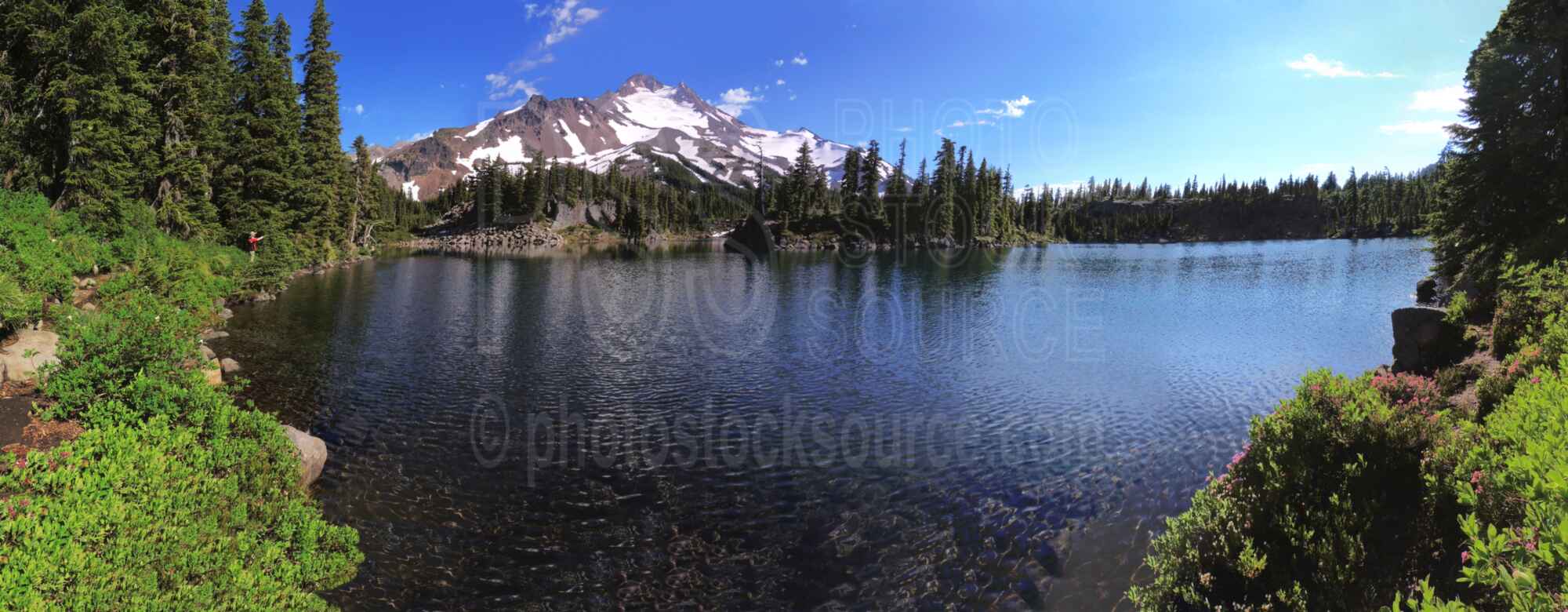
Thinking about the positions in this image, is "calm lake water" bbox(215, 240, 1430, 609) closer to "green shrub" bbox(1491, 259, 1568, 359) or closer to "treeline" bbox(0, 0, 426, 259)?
"green shrub" bbox(1491, 259, 1568, 359)

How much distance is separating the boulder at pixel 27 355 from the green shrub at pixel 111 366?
76 centimetres

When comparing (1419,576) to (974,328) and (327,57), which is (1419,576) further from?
(327,57)

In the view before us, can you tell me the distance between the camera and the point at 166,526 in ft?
27.2

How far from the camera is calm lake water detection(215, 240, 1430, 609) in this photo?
1262cm

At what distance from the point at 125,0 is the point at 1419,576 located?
61.1 metres

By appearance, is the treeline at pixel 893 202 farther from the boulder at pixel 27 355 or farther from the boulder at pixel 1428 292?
the boulder at pixel 27 355

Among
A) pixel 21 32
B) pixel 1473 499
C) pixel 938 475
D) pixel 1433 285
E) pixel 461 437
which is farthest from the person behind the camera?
pixel 1433 285

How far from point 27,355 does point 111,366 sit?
2.52m

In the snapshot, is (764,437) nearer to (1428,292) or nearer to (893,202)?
(1428,292)

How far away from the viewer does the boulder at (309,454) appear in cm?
1510

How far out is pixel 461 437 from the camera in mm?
19328

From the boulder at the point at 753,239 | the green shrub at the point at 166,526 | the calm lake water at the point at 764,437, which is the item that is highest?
the boulder at the point at 753,239

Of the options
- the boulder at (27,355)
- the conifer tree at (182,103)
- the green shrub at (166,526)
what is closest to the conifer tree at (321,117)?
the conifer tree at (182,103)

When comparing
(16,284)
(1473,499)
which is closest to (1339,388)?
(1473,499)
